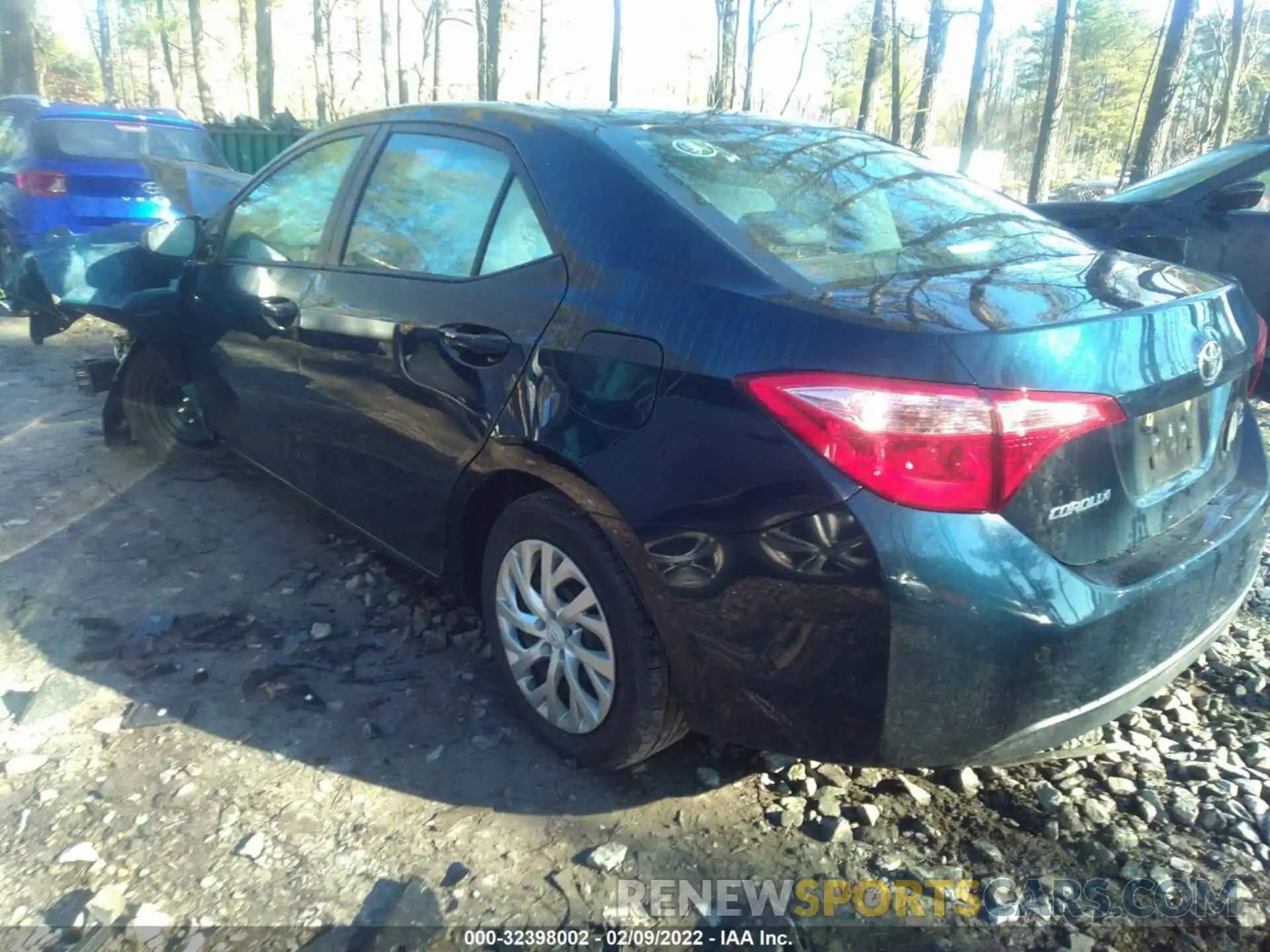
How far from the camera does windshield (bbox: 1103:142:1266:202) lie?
20.3 feet

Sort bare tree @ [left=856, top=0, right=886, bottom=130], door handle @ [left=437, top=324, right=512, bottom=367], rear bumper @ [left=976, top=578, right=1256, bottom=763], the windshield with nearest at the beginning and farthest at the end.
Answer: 1. rear bumper @ [left=976, top=578, right=1256, bottom=763]
2. door handle @ [left=437, top=324, right=512, bottom=367]
3. the windshield
4. bare tree @ [left=856, top=0, right=886, bottom=130]

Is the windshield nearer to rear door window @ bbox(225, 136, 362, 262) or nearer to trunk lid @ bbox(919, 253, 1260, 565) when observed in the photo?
trunk lid @ bbox(919, 253, 1260, 565)

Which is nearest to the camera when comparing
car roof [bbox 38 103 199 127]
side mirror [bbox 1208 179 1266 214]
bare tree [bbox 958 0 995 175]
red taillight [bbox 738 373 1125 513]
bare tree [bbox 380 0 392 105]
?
red taillight [bbox 738 373 1125 513]

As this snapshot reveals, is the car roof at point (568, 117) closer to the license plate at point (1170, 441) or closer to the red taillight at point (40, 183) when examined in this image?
the license plate at point (1170, 441)

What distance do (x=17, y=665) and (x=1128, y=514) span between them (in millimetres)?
Answer: 3257

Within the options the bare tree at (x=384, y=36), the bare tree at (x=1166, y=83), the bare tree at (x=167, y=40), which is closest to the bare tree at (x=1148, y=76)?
the bare tree at (x=1166, y=83)

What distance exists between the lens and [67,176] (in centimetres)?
804

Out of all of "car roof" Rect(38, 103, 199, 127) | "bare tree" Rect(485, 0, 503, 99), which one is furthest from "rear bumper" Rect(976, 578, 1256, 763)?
"bare tree" Rect(485, 0, 503, 99)

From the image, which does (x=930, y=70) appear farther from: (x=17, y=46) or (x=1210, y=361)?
(x=1210, y=361)

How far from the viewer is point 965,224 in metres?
2.73

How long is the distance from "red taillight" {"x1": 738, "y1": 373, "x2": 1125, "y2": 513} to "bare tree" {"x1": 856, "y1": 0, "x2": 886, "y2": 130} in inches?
781

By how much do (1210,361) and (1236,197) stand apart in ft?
14.7

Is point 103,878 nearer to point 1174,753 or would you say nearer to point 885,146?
point 1174,753

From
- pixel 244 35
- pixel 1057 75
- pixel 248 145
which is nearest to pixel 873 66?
pixel 1057 75
